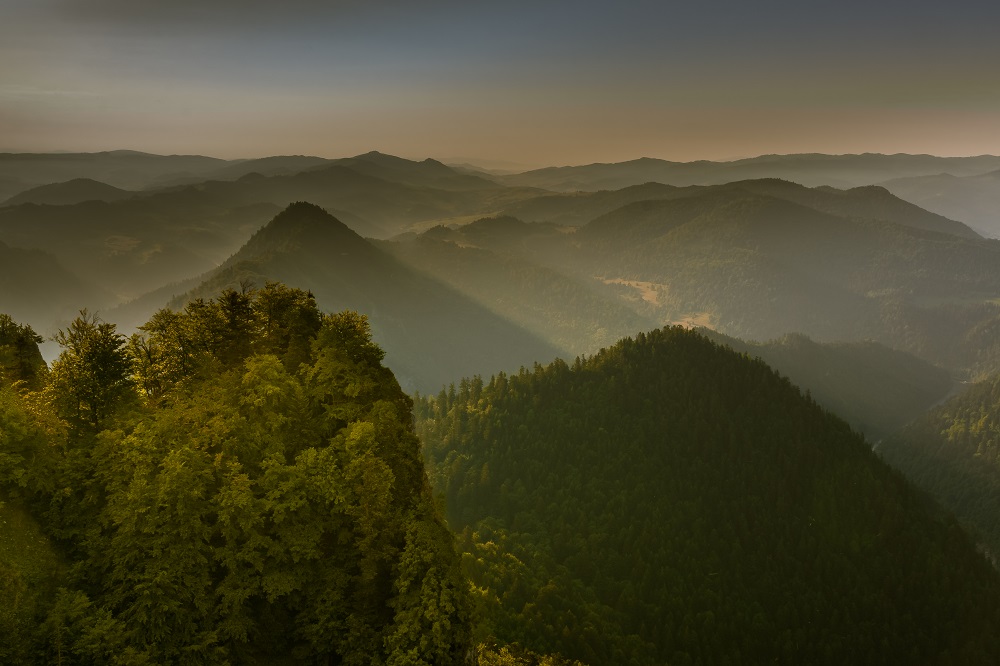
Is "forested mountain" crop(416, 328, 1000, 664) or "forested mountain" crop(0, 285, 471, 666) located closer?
"forested mountain" crop(0, 285, 471, 666)

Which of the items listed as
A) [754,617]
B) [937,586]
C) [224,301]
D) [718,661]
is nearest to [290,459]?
[224,301]

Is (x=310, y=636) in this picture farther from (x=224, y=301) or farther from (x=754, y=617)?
(x=754, y=617)

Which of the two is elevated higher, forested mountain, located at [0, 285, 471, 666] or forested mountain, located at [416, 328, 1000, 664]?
forested mountain, located at [0, 285, 471, 666]

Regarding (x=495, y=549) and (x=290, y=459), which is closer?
(x=290, y=459)

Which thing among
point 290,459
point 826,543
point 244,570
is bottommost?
point 826,543

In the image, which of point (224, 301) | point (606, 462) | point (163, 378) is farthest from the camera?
point (606, 462)
